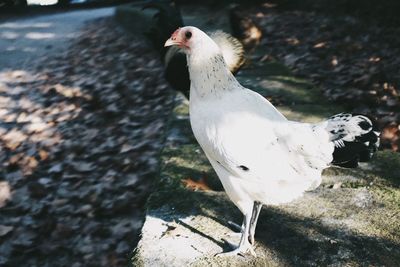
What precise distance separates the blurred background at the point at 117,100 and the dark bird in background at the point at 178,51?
0.03 m

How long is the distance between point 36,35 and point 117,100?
7.29 meters

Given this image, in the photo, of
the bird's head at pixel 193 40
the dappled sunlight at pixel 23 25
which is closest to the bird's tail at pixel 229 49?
the bird's head at pixel 193 40

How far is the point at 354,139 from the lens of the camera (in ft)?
6.88

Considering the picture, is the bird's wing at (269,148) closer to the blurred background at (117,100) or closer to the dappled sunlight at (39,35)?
the blurred background at (117,100)

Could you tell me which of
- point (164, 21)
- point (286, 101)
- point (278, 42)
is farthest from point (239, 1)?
point (286, 101)

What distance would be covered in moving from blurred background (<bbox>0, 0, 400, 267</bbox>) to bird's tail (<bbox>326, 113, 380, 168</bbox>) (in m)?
1.52

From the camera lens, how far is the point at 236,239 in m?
2.71

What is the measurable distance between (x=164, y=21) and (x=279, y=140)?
4337 millimetres

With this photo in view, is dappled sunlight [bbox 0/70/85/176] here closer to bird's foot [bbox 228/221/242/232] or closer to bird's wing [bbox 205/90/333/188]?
bird's foot [bbox 228/221/242/232]

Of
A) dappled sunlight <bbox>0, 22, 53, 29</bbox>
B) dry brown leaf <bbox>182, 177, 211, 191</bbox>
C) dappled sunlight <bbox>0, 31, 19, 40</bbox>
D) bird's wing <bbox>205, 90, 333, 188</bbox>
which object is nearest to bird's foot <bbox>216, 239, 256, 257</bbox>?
bird's wing <bbox>205, 90, 333, 188</bbox>

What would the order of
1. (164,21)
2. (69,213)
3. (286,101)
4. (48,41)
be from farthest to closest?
(48,41) → (164,21) → (286,101) → (69,213)

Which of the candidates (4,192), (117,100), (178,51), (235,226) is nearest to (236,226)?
(235,226)

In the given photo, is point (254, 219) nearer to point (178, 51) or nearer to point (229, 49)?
point (229, 49)

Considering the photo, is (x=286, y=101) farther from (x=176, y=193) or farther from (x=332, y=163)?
(x=332, y=163)
